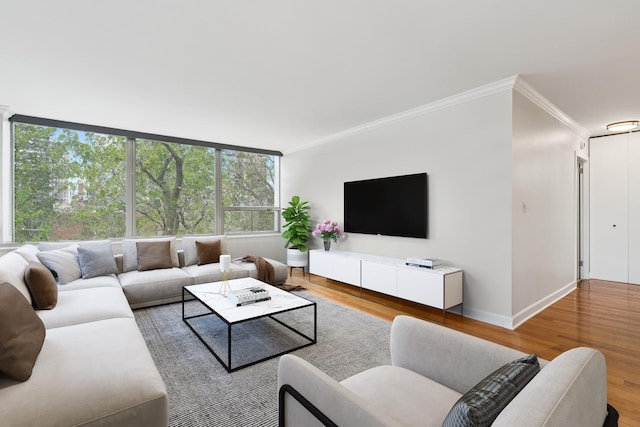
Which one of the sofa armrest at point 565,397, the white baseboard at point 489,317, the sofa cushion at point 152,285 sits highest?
the sofa armrest at point 565,397

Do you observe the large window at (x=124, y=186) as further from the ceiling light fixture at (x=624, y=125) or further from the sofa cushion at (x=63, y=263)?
the ceiling light fixture at (x=624, y=125)

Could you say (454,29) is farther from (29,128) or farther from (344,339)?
(29,128)

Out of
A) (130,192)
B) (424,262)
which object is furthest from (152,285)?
(424,262)

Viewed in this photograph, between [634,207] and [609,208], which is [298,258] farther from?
[634,207]

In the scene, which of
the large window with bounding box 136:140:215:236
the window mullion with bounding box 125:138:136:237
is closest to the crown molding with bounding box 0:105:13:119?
the window mullion with bounding box 125:138:136:237

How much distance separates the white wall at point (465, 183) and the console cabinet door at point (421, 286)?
425mm

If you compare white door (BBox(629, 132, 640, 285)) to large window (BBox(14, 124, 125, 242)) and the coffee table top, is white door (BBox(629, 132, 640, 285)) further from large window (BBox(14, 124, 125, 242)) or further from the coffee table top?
large window (BBox(14, 124, 125, 242))

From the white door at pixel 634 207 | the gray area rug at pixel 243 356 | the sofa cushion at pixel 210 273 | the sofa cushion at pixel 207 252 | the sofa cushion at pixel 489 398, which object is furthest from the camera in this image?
the white door at pixel 634 207

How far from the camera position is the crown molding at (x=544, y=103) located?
3064 mm

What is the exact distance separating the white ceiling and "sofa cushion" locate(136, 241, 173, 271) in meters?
A: 1.75

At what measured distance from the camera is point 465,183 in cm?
341

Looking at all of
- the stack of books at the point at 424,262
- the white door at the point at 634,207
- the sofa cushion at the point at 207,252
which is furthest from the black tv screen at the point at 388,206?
the white door at the point at 634,207

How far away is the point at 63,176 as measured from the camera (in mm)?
4395

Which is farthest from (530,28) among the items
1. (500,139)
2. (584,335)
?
(584,335)
